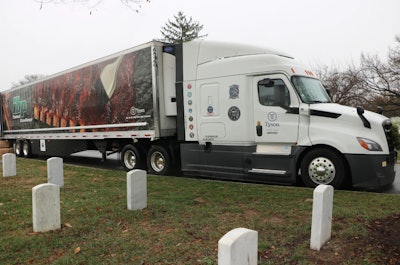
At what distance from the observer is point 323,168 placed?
7172 millimetres

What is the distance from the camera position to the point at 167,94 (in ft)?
31.0

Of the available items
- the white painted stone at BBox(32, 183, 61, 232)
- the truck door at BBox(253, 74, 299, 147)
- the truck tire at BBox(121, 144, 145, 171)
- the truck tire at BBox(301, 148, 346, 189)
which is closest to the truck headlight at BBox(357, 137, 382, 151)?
the truck tire at BBox(301, 148, 346, 189)

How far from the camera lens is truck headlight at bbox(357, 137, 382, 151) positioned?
6765 mm

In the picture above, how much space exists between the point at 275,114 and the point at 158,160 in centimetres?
398

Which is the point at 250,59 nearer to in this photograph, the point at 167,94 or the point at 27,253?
the point at 167,94

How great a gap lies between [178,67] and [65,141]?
687 centimetres

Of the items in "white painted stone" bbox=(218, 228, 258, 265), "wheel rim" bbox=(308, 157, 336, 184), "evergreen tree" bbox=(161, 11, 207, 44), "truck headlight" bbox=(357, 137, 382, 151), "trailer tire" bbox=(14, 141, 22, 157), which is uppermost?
"evergreen tree" bbox=(161, 11, 207, 44)

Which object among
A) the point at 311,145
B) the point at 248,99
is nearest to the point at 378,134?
the point at 311,145

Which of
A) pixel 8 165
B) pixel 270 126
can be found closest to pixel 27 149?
pixel 8 165

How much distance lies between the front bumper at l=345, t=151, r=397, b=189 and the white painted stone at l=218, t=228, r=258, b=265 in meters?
4.90

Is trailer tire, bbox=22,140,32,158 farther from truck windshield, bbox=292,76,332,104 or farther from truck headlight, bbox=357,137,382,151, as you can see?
truck headlight, bbox=357,137,382,151

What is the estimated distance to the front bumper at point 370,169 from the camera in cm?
675

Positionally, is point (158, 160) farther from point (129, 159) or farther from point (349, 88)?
point (349, 88)

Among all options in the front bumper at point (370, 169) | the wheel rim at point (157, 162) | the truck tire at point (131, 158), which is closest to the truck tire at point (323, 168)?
the front bumper at point (370, 169)
